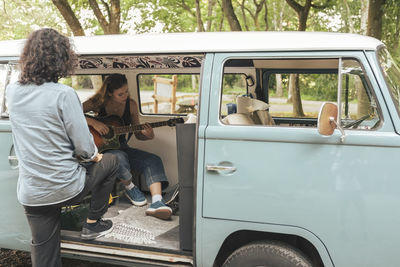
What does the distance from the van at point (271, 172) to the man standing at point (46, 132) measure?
533 mm

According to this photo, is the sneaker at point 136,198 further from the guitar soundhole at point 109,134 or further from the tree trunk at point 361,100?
the tree trunk at point 361,100

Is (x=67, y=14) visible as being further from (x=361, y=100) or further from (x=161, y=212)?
(x=361, y=100)

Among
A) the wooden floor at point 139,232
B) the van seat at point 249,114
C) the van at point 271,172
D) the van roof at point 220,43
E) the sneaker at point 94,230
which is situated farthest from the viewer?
the sneaker at point 94,230

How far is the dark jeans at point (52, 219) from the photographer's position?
292 cm

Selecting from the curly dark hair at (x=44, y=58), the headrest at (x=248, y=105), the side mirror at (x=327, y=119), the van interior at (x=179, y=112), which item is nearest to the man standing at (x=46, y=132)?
the curly dark hair at (x=44, y=58)

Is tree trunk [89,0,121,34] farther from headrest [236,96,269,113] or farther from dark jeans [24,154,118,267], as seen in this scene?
dark jeans [24,154,118,267]

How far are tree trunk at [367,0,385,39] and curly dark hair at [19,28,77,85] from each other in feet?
22.3

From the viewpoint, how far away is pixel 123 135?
494 centimetres

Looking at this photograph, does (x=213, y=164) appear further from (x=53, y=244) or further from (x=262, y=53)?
(x=53, y=244)

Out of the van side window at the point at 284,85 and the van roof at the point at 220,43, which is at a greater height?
the van roof at the point at 220,43

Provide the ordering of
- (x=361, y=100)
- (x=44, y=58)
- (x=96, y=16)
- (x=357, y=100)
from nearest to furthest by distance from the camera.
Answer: (x=44, y=58) → (x=361, y=100) → (x=357, y=100) → (x=96, y=16)

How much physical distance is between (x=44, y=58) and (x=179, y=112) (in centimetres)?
300

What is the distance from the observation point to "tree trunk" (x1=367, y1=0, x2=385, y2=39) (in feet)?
25.0

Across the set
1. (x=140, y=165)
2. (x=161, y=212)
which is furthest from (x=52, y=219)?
(x=140, y=165)
